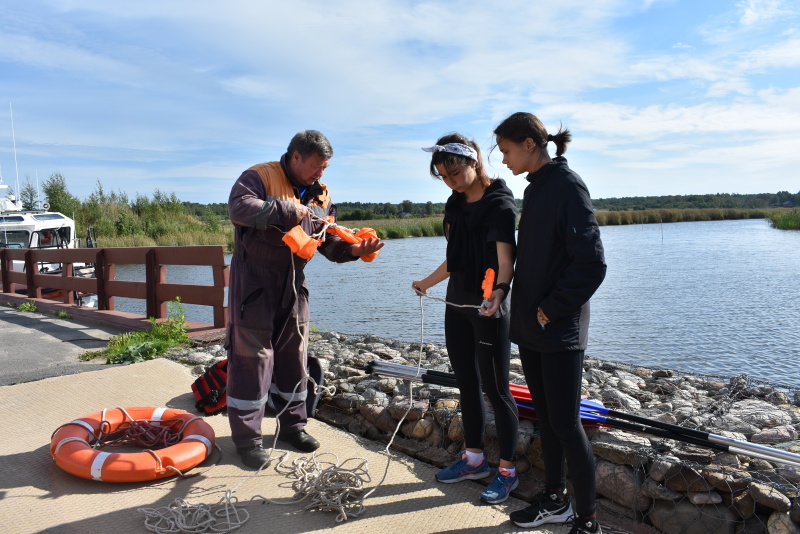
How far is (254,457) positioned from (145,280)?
231 inches

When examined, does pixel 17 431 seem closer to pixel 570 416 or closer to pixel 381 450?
pixel 381 450

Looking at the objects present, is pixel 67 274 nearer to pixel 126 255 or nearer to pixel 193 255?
pixel 126 255

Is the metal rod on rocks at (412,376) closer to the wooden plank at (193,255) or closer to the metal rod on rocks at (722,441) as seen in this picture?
the metal rod on rocks at (722,441)

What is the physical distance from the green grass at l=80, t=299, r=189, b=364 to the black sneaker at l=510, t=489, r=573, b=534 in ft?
13.6

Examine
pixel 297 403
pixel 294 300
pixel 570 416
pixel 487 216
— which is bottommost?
pixel 297 403

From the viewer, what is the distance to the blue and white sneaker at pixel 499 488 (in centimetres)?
278

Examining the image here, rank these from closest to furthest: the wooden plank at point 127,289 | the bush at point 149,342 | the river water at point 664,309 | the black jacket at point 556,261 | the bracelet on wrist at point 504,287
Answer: the black jacket at point 556,261
the bracelet on wrist at point 504,287
the bush at point 149,342
the wooden plank at point 127,289
the river water at point 664,309

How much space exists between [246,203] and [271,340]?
2.80 ft

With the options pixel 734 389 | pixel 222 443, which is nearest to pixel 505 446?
pixel 222 443

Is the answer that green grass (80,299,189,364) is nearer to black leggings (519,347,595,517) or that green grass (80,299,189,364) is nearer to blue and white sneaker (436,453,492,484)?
blue and white sneaker (436,453,492,484)

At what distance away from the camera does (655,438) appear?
2.97 metres

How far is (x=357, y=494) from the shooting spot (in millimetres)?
2867

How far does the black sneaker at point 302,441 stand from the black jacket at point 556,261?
1.52m

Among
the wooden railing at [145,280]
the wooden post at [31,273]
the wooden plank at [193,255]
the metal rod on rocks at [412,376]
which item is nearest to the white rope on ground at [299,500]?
the metal rod on rocks at [412,376]
